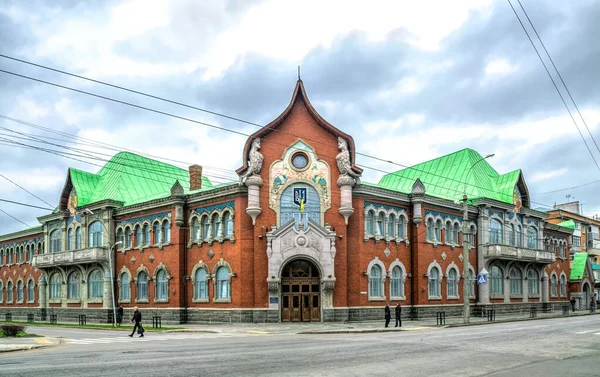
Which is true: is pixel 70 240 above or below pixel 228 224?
below

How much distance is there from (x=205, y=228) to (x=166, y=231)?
13.5 ft

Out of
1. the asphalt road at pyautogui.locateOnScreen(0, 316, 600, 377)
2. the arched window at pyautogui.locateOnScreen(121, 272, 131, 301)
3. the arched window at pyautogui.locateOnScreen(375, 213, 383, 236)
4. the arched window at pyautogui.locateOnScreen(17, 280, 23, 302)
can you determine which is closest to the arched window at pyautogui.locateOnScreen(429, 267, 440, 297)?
the arched window at pyautogui.locateOnScreen(375, 213, 383, 236)

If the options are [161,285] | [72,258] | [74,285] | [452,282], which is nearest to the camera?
[161,285]

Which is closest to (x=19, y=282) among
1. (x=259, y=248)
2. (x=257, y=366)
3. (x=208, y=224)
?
(x=208, y=224)

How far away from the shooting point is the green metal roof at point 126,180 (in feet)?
173

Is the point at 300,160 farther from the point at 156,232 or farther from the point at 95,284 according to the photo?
the point at 95,284

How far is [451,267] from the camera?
48.6 metres

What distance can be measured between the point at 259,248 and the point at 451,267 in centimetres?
1732

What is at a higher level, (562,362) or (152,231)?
(152,231)

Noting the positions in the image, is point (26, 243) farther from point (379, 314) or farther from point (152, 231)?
point (379, 314)

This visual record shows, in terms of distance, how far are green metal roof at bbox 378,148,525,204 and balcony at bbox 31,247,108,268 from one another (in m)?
25.0

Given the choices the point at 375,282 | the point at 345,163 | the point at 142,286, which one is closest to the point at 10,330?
the point at 142,286

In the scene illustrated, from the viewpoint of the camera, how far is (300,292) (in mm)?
39906

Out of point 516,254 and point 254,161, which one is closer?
point 254,161
